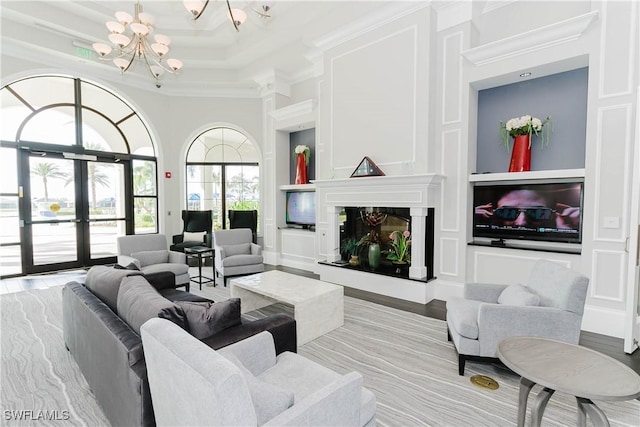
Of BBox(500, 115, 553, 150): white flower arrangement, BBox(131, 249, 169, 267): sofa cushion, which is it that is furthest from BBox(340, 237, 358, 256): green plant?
BBox(131, 249, 169, 267): sofa cushion

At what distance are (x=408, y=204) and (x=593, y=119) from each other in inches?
81.5

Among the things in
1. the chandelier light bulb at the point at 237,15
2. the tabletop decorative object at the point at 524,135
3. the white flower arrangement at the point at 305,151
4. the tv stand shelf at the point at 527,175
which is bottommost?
the tv stand shelf at the point at 527,175

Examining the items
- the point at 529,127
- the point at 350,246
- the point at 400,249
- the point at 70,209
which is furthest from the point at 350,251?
the point at 70,209

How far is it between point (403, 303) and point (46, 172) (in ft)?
20.7

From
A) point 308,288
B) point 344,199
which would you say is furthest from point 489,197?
point 308,288

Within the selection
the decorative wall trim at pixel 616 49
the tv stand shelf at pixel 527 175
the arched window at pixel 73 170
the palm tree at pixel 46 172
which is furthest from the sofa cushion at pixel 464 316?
the palm tree at pixel 46 172

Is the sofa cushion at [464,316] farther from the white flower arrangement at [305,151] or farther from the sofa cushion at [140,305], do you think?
the white flower arrangement at [305,151]

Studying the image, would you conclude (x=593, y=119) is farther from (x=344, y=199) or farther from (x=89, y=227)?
(x=89, y=227)

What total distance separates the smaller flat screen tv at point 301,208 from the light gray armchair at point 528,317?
3.87 metres

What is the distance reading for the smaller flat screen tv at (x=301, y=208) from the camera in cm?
609

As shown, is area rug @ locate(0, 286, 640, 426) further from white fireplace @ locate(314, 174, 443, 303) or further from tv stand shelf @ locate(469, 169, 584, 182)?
tv stand shelf @ locate(469, 169, 584, 182)

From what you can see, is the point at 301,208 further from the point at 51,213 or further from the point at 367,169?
the point at 51,213

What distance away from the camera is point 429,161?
162 inches

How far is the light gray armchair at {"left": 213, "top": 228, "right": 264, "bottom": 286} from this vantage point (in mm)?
4869
